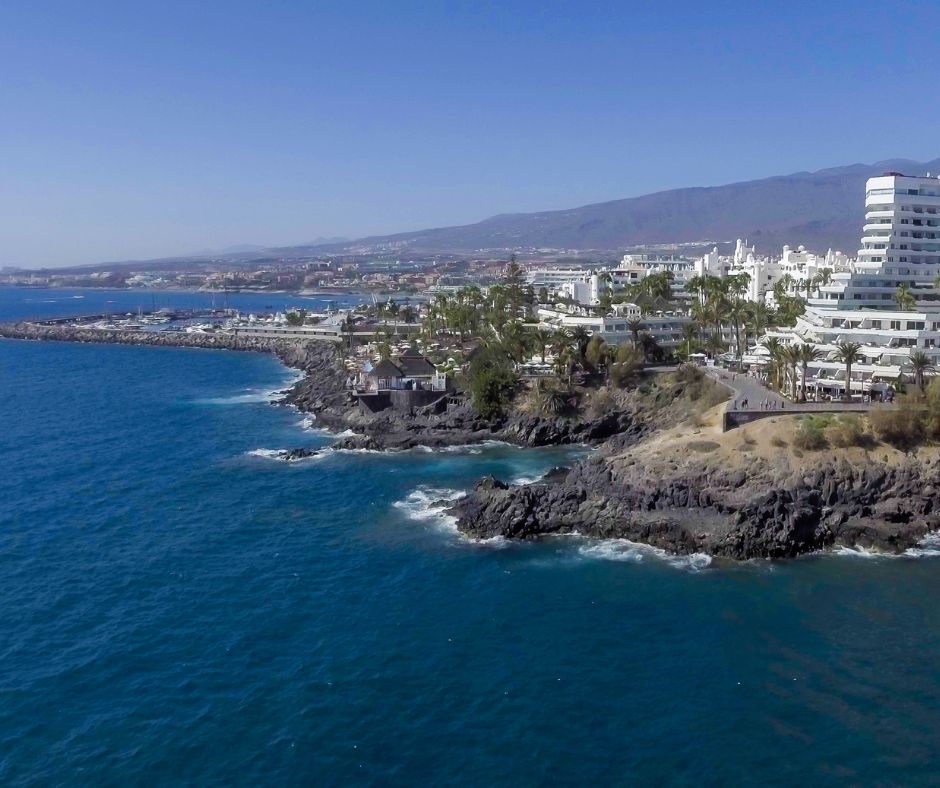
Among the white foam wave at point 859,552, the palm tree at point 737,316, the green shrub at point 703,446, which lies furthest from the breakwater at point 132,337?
the white foam wave at point 859,552

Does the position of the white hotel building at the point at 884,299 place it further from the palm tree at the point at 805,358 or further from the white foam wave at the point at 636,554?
the white foam wave at the point at 636,554

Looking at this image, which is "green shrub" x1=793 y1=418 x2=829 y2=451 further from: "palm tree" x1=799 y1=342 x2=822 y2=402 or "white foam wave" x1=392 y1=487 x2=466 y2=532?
"white foam wave" x1=392 y1=487 x2=466 y2=532

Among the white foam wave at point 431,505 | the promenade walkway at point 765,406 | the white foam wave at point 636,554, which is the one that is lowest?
the white foam wave at point 636,554

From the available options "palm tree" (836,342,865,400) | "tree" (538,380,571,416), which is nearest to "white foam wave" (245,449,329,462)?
"tree" (538,380,571,416)

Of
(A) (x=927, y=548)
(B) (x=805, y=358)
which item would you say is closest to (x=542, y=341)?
(B) (x=805, y=358)

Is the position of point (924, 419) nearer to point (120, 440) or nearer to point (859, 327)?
point (859, 327)

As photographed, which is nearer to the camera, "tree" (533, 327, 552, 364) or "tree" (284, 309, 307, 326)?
"tree" (533, 327, 552, 364)

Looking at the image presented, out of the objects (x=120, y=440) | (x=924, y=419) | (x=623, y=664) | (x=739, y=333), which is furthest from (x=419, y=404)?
(x=623, y=664)

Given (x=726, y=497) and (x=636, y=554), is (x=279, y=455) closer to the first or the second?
(x=636, y=554)
